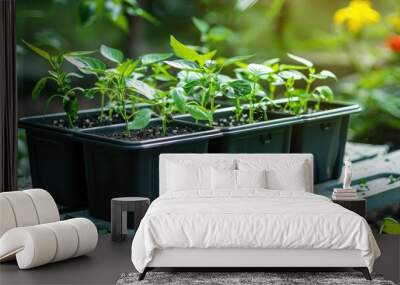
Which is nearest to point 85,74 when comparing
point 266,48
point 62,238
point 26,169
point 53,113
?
point 53,113

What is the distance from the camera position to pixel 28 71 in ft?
22.6

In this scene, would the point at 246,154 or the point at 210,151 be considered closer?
the point at 246,154

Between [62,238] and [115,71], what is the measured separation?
1.58m

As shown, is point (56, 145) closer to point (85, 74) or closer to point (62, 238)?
point (85, 74)

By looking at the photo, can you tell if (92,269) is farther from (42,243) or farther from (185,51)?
(185,51)

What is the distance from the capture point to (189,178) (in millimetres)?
5738

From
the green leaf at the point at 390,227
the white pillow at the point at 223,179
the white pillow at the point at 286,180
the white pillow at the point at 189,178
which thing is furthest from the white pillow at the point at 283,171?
the green leaf at the point at 390,227

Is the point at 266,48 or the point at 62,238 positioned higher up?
the point at 266,48

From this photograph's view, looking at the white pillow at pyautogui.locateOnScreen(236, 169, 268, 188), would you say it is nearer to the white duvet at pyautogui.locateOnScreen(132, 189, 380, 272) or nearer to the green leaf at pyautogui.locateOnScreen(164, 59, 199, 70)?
the white duvet at pyautogui.locateOnScreen(132, 189, 380, 272)

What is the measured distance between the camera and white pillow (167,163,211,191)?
5.72m

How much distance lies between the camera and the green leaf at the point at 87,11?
6840mm

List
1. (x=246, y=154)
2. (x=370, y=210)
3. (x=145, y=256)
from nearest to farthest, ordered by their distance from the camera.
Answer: (x=145, y=256)
(x=246, y=154)
(x=370, y=210)

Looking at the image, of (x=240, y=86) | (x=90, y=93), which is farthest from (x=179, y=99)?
(x=90, y=93)

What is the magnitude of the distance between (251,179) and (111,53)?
142 centimetres
